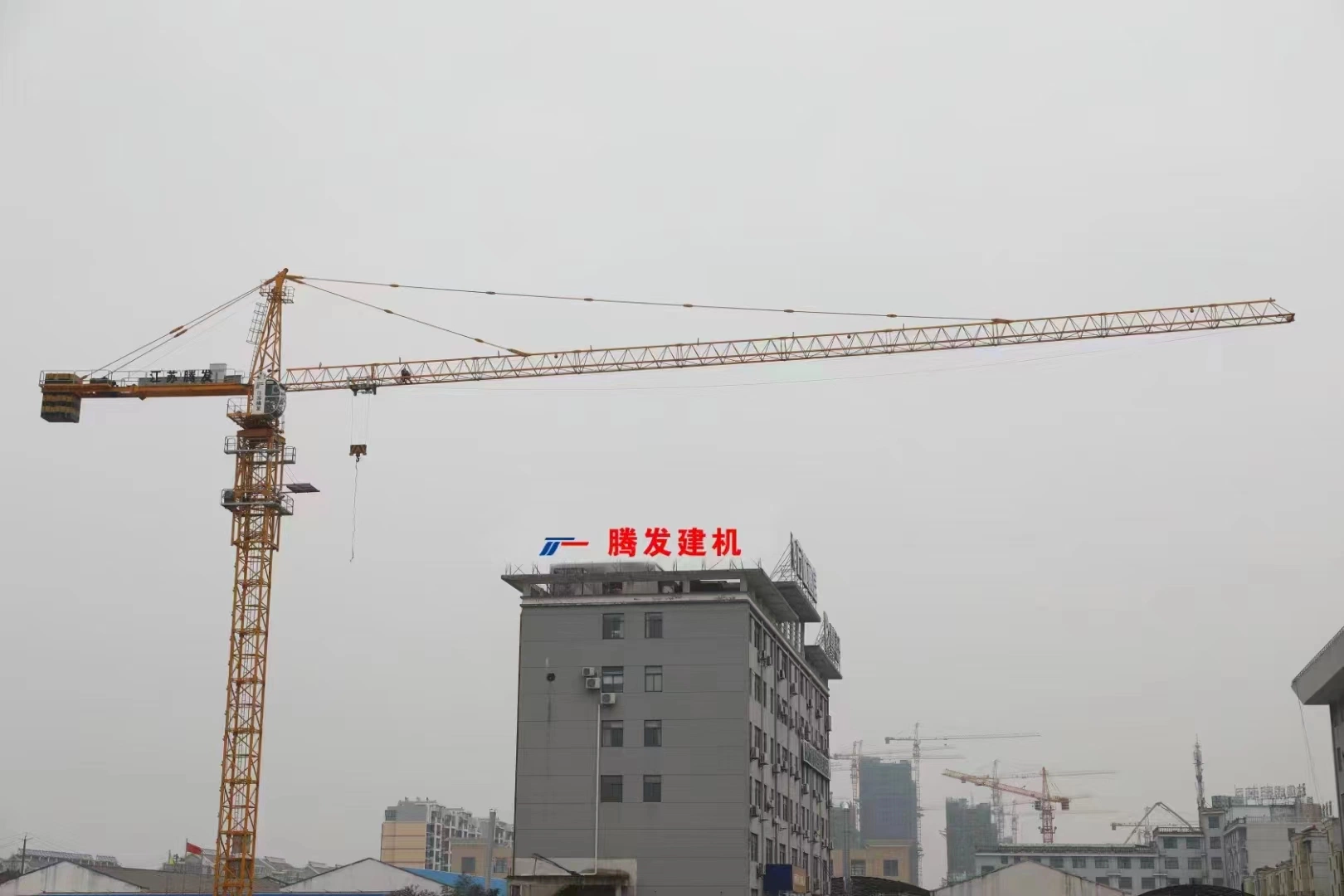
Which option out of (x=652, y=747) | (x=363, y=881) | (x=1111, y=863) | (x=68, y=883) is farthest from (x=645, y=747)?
(x=1111, y=863)

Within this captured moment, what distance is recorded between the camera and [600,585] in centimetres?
7631

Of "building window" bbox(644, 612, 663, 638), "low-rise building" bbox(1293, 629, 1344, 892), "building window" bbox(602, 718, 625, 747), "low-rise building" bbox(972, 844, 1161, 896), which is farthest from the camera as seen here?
"low-rise building" bbox(972, 844, 1161, 896)

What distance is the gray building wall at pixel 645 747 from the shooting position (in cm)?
7044

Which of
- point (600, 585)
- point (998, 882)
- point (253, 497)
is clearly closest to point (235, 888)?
point (253, 497)

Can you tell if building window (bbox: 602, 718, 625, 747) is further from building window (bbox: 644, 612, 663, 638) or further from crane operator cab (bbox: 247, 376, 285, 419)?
crane operator cab (bbox: 247, 376, 285, 419)

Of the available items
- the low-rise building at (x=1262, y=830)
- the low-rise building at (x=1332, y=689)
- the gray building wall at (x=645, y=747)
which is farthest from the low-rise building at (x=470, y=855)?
the low-rise building at (x=1332, y=689)

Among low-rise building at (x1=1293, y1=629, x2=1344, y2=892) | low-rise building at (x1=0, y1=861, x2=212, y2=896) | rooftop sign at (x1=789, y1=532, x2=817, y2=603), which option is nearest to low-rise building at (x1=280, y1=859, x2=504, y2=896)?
low-rise building at (x1=0, y1=861, x2=212, y2=896)

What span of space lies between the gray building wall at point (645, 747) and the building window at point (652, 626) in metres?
0.25

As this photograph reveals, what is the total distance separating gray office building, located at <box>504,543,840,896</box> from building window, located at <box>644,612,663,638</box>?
0.06 m

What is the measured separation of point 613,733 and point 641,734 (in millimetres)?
1472

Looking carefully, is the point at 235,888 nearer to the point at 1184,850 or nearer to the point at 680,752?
the point at 680,752

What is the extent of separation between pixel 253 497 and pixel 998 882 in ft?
268

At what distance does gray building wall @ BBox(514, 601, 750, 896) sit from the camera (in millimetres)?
70438

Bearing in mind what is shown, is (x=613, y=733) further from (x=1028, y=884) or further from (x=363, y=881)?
(x=1028, y=884)
